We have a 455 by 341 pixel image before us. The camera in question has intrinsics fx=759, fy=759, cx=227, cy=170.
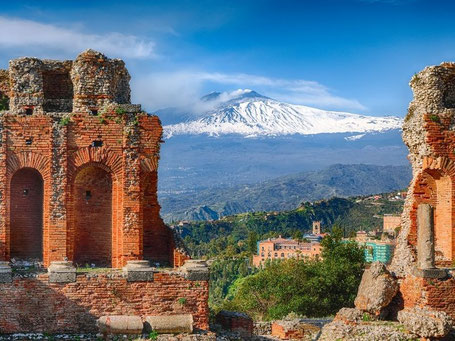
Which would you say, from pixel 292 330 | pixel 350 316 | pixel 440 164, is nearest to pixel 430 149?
pixel 440 164

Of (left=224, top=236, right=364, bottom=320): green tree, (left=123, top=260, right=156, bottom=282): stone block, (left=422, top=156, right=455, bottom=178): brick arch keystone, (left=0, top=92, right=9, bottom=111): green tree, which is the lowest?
(left=224, top=236, right=364, bottom=320): green tree

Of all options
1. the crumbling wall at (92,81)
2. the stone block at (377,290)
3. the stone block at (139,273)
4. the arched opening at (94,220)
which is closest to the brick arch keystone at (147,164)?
the arched opening at (94,220)

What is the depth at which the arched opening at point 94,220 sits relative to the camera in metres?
24.5

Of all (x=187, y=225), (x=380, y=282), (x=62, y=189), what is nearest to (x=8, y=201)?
(x=62, y=189)

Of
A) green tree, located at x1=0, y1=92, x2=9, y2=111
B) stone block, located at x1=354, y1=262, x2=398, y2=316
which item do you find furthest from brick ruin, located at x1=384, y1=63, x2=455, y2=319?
green tree, located at x1=0, y1=92, x2=9, y2=111

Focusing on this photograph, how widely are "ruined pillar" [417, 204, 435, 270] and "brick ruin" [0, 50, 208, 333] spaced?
672cm

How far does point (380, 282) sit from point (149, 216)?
773cm

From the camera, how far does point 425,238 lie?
23.1 meters

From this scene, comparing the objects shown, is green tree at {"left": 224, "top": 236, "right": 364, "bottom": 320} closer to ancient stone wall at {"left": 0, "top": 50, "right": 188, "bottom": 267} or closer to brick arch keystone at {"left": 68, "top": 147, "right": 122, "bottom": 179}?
ancient stone wall at {"left": 0, "top": 50, "right": 188, "bottom": 267}

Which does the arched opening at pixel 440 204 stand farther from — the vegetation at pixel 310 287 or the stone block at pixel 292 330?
the vegetation at pixel 310 287

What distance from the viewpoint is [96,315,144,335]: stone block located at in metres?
20.9

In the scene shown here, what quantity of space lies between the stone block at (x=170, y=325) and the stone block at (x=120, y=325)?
13.2 inches

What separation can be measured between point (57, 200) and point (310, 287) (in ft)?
77.4

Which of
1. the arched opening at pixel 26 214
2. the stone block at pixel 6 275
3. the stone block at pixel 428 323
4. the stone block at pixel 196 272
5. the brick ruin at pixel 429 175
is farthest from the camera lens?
the arched opening at pixel 26 214
